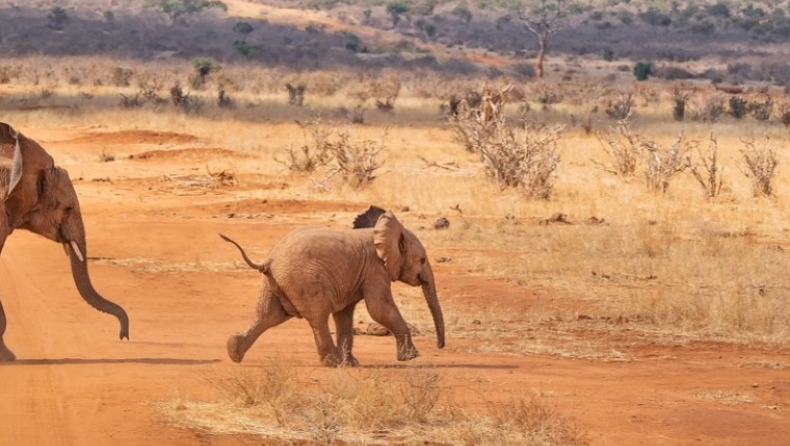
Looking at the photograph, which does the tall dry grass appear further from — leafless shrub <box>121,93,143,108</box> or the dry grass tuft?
the dry grass tuft

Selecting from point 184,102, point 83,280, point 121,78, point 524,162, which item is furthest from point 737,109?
point 83,280

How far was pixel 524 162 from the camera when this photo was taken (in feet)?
69.4

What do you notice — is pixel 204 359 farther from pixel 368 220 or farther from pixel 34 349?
pixel 368 220

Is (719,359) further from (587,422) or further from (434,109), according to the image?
(434,109)

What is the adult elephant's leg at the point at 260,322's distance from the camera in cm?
945

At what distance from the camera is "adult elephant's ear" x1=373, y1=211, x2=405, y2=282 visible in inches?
386

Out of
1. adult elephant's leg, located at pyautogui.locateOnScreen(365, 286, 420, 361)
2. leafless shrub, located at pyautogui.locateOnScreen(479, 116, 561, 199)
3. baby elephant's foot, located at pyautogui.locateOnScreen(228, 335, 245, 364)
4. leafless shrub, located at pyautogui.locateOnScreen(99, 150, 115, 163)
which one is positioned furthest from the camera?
leafless shrub, located at pyautogui.locateOnScreen(99, 150, 115, 163)

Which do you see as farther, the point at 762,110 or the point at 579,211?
the point at 762,110

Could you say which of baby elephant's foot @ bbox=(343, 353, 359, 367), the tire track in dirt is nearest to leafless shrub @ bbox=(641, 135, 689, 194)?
the tire track in dirt

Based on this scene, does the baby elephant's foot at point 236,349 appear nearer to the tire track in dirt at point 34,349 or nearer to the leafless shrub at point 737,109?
the tire track in dirt at point 34,349

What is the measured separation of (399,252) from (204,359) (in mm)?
1560

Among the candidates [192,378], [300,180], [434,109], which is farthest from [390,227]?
[434,109]

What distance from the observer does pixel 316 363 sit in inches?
392

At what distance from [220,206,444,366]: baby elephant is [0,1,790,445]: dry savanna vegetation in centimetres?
37
